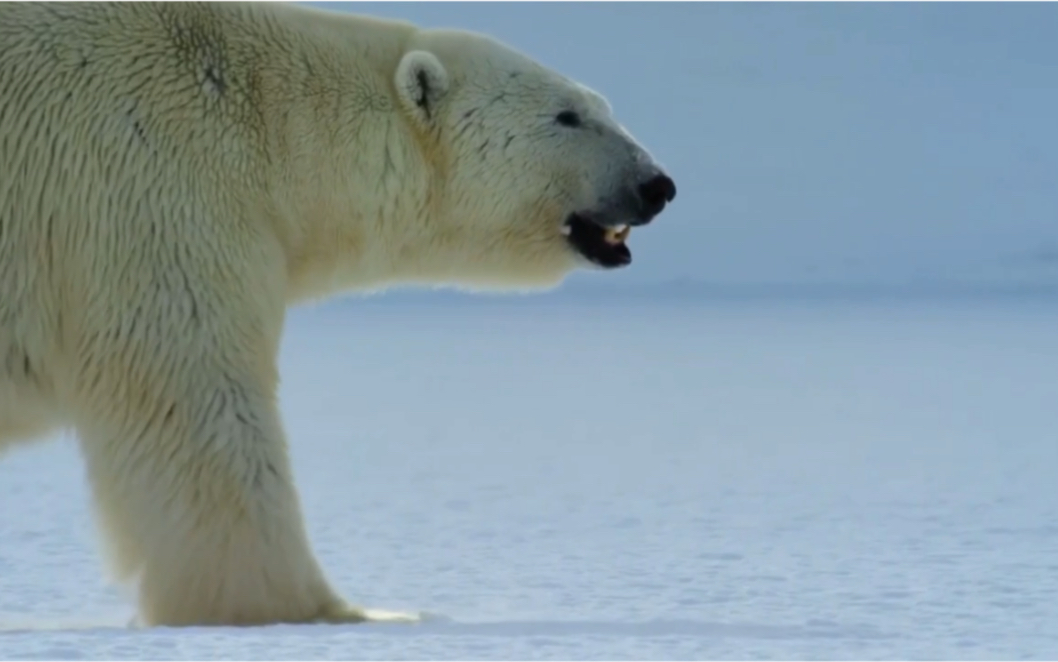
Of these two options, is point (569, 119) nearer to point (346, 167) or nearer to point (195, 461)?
point (346, 167)

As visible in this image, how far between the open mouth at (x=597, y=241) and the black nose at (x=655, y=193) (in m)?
0.09

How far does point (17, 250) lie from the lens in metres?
3.90

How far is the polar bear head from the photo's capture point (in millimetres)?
4414

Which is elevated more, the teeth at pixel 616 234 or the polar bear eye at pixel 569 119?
the polar bear eye at pixel 569 119

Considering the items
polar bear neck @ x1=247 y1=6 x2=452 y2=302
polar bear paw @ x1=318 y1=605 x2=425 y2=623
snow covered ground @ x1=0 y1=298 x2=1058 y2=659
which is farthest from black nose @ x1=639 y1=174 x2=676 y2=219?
polar bear paw @ x1=318 y1=605 x2=425 y2=623

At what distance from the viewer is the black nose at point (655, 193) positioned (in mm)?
4449

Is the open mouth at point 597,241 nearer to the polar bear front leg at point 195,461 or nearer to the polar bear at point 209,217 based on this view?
the polar bear at point 209,217

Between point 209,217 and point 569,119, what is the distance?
1079 mm

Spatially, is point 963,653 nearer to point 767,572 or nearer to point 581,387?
point 767,572

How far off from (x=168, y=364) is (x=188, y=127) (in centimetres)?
60

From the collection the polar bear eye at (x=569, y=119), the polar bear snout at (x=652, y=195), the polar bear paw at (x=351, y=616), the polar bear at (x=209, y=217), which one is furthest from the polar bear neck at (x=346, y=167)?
the polar bear paw at (x=351, y=616)

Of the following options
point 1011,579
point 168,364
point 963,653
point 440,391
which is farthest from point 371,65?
point 440,391

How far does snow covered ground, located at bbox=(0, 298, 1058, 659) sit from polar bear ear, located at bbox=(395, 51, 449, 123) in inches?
52.1

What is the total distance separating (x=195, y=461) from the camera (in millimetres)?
3854
